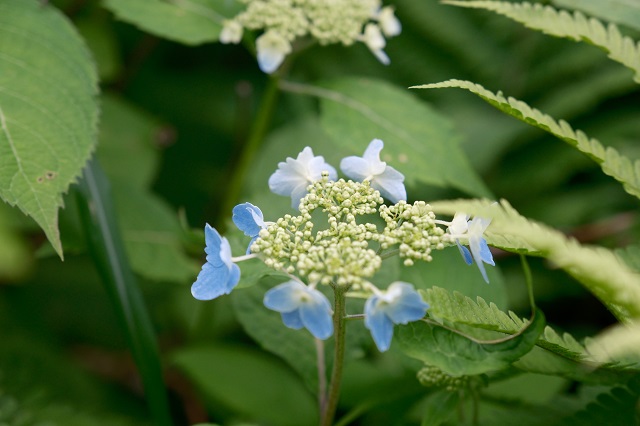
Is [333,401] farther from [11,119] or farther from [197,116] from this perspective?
[197,116]

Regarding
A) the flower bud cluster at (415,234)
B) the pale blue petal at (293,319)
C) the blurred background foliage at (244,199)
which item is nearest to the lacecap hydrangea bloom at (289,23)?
the blurred background foliage at (244,199)

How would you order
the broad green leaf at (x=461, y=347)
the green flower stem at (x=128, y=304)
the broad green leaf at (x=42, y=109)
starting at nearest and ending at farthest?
the broad green leaf at (x=461, y=347)
the broad green leaf at (x=42, y=109)
the green flower stem at (x=128, y=304)

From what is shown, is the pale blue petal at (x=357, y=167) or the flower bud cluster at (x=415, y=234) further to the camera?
the pale blue petal at (x=357, y=167)

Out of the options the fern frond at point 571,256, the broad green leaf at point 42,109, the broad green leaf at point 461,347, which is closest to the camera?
the fern frond at point 571,256

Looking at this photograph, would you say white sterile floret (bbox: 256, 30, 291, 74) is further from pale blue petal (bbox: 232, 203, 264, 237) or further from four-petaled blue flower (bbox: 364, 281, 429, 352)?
four-petaled blue flower (bbox: 364, 281, 429, 352)

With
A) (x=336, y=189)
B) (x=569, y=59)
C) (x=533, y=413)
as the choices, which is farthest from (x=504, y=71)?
(x=336, y=189)

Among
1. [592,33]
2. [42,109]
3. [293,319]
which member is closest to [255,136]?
[42,109]

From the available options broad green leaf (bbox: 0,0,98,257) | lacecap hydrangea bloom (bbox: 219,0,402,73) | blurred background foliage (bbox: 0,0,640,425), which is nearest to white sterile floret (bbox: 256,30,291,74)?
lacecap hydrangea bloom (bbox: 219,0,402,73)

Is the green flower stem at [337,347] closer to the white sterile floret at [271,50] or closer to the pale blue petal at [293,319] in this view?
the pale blue petal at [293,319]
